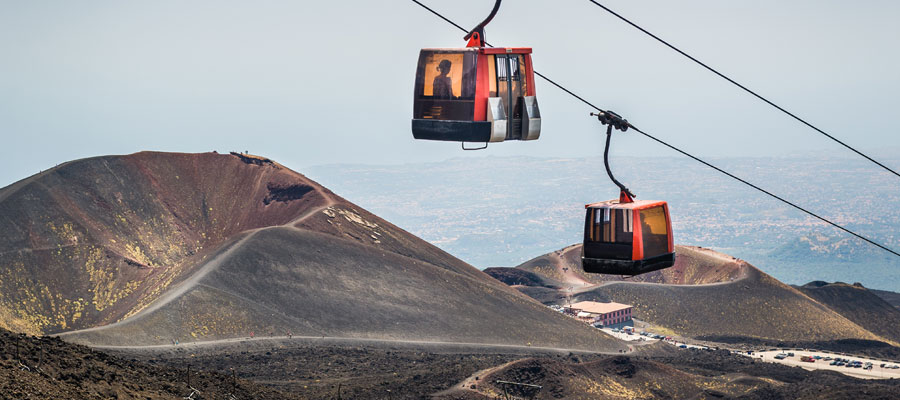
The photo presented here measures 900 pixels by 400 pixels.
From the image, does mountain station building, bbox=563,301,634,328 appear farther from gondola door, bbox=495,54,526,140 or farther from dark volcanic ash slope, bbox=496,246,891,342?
gondola door, bbox=495,54,526,140

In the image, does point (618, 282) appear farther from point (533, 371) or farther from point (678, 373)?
point (533, 371)

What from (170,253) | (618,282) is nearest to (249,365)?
(170,253)

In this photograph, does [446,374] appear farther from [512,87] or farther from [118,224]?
[118,224]

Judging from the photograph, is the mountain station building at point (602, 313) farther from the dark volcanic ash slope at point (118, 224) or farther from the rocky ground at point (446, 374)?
the dark volcanic ash slope at point (118, 224)

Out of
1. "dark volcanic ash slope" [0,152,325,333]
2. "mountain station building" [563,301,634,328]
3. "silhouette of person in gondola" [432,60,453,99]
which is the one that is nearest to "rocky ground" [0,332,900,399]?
"dark volcanic ash slope" [0,152,325,333]

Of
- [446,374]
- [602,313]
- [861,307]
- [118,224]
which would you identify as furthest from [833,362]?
[118,224]

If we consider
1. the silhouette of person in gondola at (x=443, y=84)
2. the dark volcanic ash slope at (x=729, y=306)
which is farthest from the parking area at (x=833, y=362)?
the silhouette of person in gondola at (x=443, y=84)
